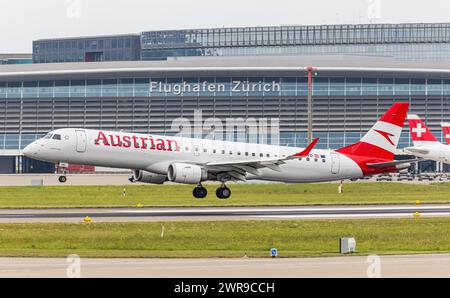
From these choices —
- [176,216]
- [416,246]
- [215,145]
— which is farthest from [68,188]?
[416,246]

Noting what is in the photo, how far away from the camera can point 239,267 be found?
34344 mm

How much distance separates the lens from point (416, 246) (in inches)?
1831

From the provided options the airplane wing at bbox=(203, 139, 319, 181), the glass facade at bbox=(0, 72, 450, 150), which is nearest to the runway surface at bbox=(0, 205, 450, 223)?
the airplane wing at bbox=(203, 139, 319, 181)

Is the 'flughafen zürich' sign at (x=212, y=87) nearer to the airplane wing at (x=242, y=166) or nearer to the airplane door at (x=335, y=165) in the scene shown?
the airplane door at (x=335, y=165)

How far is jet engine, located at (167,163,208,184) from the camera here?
2557 inches

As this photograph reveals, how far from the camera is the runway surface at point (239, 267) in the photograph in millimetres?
31641

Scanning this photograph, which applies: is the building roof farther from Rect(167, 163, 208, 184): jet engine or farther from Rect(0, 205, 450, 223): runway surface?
Rect(167, 163, 208, 184): jet engine

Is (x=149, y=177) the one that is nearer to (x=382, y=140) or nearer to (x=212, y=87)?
(x=382, y=140)

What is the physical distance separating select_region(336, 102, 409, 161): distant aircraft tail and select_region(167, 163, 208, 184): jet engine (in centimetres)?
1478

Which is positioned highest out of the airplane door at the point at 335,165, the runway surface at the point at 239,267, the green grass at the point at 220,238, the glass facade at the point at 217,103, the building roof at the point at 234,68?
the building roof at the point at 234,68

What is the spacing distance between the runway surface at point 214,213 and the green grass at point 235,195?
556 centimetres

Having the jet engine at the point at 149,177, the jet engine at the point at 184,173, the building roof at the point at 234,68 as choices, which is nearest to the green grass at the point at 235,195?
the jet engine at the point at 149,177

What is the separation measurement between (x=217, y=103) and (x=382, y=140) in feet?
348

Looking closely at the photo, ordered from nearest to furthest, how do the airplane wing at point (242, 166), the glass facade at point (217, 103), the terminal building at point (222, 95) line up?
the airplane wing at point (242, 166) < the glass facade at point (217, 103) < the terminal building at point (222, 95)
